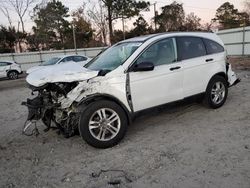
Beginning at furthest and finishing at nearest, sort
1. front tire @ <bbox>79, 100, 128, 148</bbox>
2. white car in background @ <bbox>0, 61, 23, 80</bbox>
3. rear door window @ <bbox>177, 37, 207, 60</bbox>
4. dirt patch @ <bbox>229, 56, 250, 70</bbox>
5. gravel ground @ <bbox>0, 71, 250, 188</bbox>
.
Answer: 1. white car in background @ <bbox>0, 61, 23, 80</bbox>
2. dirt patch @ <bbox>229, 56, 250, 70</bbox>
3. rear door window @ <bbox>177, 37, 207, 60</bbox>
4. front tire @ <bbox>79, 100, 128, 148</bbox>
5. gravel ground @ <bbox>0, 71, 250, 188</bbox>

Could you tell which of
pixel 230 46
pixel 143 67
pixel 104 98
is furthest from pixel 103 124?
pixel 230 46

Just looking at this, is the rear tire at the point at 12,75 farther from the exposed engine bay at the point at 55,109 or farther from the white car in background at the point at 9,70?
the exposed engine bay at the point at 55,109

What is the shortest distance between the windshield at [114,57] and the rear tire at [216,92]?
6.47ft

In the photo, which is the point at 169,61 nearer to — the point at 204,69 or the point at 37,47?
the point at 204,69

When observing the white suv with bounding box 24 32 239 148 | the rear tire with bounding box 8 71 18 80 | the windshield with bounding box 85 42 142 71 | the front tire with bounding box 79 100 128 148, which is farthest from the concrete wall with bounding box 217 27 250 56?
the front tire with bounding box 79 100 128 148

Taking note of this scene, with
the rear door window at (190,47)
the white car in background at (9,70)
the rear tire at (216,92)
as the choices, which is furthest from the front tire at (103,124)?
the white car in background at (9,70)

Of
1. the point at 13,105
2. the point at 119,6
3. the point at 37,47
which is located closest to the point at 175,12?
the point at 119,6

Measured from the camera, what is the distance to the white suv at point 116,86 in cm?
424

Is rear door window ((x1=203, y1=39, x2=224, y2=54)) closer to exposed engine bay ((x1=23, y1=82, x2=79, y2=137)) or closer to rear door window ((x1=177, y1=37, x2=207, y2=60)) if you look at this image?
rear door window ((x1=177, y1=37, x2=207, y2=60))

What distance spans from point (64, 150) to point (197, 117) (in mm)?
2770

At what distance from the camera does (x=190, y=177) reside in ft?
10.9

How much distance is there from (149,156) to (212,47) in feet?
10.3

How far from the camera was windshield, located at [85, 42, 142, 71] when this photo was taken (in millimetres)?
4723

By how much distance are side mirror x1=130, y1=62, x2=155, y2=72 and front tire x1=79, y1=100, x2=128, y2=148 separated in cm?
68
